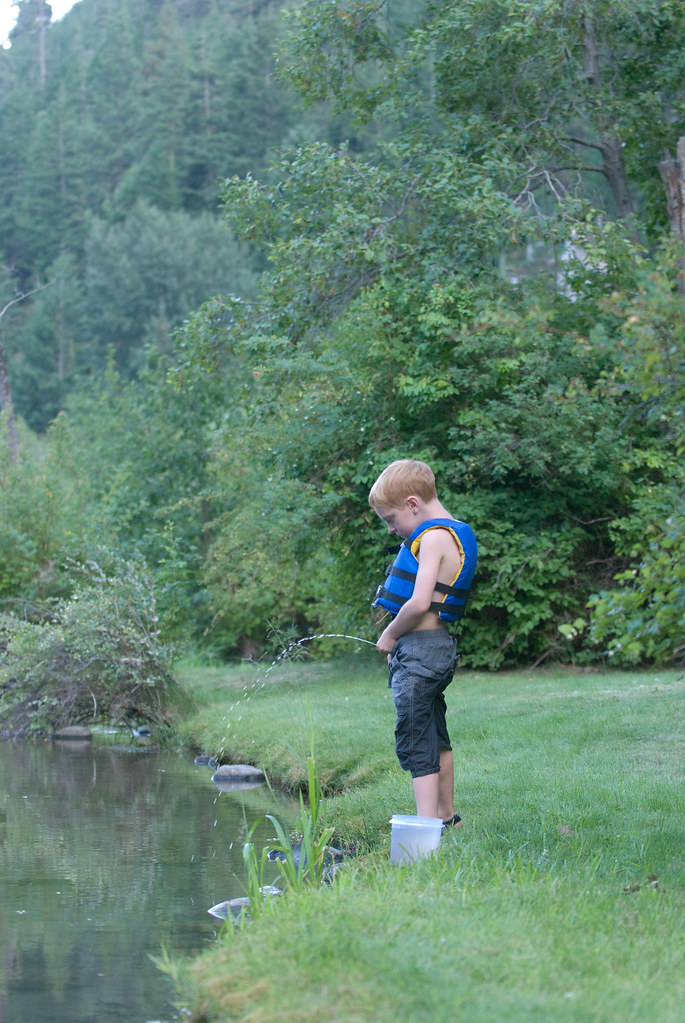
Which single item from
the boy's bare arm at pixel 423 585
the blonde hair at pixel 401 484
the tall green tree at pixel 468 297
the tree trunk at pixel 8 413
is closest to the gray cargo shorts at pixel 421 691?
the boy's bare arm at pixel 423 585

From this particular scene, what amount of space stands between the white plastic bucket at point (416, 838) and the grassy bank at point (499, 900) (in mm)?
97

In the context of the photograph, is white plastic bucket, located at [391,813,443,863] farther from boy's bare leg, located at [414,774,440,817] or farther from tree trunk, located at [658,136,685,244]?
tree trunk, located at [658,136,685,244]

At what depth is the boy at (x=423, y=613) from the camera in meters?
5.05

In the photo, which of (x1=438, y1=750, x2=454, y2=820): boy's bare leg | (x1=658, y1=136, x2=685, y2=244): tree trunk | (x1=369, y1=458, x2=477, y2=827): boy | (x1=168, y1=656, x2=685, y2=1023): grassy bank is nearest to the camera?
(x1=168, y1=656, x2=685, y2=1023): grassy bank

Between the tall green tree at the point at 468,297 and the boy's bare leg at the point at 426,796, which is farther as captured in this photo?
the tall green tree at the point at 468,297

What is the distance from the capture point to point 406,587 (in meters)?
5.14

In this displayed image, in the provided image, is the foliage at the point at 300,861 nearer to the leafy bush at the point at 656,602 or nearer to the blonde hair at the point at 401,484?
the blonde hair at the point at 401,484

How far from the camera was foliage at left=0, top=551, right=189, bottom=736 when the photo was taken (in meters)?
11.3

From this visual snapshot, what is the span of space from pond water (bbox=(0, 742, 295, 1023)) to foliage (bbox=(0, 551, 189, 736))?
4.50 ft

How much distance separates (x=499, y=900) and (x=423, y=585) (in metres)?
1.44

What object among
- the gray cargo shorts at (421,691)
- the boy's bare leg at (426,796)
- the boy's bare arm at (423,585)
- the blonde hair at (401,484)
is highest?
the blonde hair at (401,484)

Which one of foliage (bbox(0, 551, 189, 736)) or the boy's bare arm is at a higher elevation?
the boy's bare arm

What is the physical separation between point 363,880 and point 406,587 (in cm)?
134

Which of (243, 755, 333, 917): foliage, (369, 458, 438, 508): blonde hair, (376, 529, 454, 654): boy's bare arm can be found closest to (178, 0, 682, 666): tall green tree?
(369, 458, 438, 508): blonde hair
